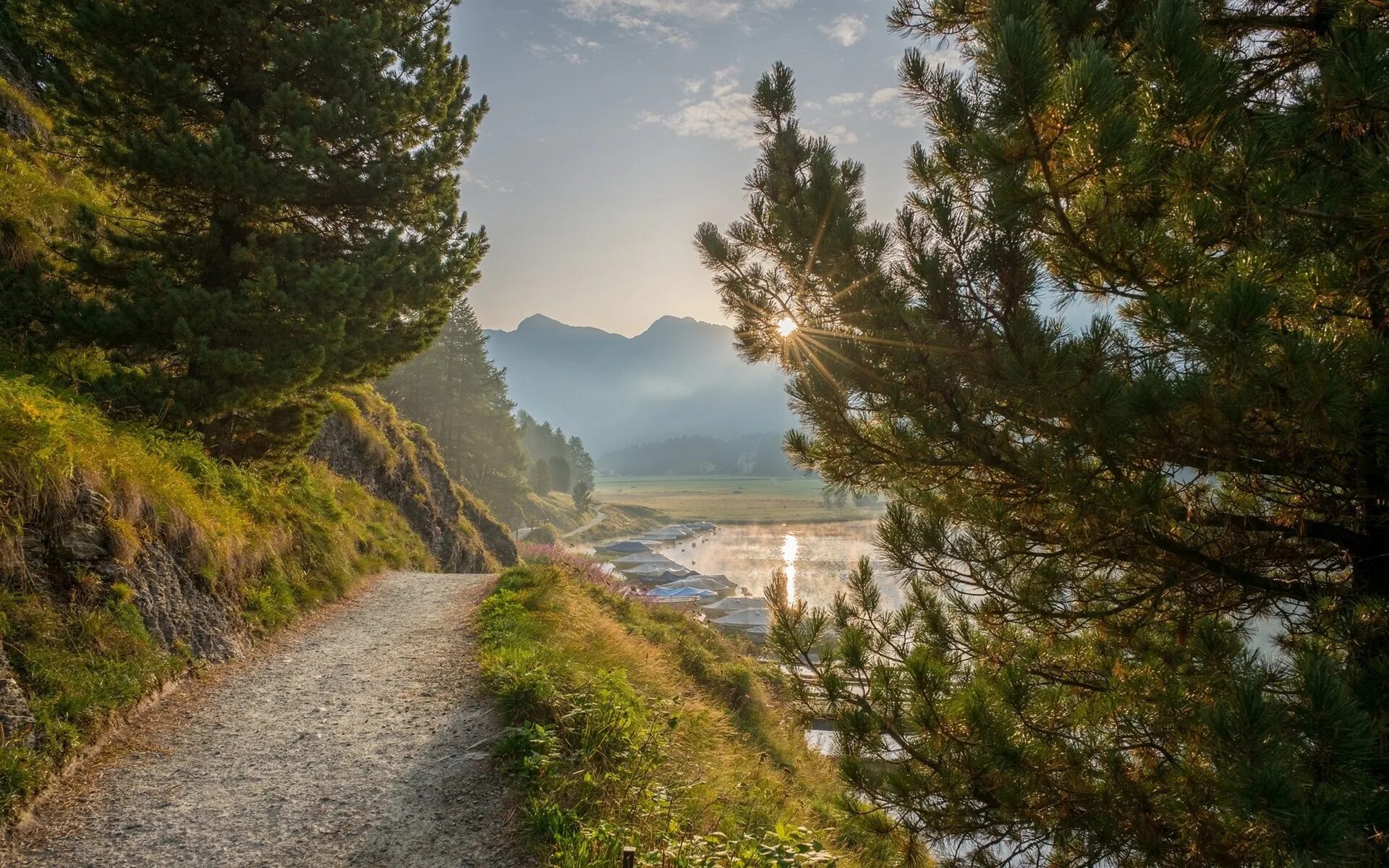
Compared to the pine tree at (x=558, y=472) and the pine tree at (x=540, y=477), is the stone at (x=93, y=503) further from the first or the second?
the pine tree at (x=558, y=472)

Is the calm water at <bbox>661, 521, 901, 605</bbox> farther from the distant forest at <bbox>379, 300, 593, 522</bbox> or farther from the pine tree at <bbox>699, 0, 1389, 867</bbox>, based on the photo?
the pine tree at <bbox>699, 0, 1389, 867</bbox>

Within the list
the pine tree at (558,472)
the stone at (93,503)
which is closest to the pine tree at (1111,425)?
the stone at (93,503)

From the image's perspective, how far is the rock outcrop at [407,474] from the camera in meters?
16.6

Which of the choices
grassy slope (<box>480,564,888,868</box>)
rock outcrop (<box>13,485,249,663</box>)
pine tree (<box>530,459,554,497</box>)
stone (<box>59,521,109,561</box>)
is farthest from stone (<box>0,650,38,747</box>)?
pine tree (<box>530,459,554,497</box>)

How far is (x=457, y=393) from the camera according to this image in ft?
152

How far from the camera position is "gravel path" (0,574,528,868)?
3.90m

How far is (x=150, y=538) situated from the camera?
6477 millimetres

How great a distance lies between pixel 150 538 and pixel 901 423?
302 inches

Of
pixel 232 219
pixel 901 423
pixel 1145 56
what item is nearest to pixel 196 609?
pixel 232 219

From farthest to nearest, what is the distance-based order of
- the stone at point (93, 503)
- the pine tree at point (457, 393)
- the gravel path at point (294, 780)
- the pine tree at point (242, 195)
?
the pine tree at point (457, 393), the pine tree at point (242, 195), the stone at point (93, 503), the gravel path at point (294, 780)

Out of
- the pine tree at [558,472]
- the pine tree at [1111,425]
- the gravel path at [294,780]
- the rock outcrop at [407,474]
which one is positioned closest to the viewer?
the pine tree at [1111,425]

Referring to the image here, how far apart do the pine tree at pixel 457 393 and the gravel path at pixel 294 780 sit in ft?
129

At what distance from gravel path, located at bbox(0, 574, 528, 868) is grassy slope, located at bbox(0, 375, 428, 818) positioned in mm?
401

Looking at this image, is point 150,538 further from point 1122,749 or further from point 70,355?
point 1122,749
